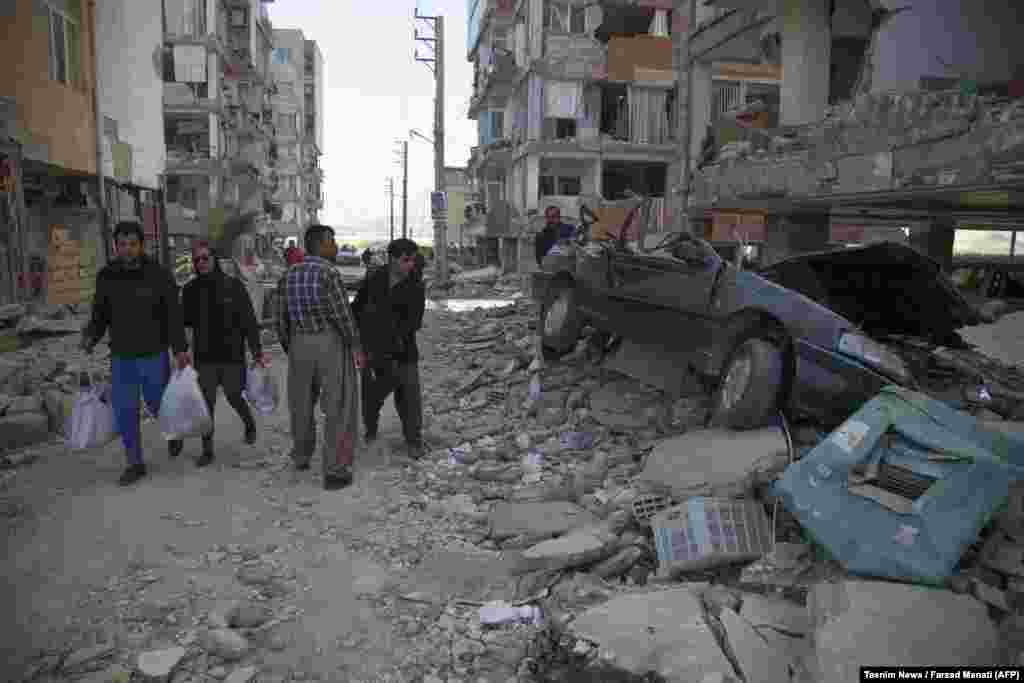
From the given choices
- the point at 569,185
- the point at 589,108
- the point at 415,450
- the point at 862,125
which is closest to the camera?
the point at 415,450

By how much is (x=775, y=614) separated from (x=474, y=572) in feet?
5.45

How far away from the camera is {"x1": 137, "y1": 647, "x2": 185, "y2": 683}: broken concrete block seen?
3.04 metres

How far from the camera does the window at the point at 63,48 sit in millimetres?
12562

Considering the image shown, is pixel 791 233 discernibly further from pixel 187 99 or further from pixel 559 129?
pixel 187 99

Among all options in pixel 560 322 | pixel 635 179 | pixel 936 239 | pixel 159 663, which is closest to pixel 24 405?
pixel 159 663

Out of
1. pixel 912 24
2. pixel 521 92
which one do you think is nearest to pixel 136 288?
pixel 912 24

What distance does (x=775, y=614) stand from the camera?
3135 mm

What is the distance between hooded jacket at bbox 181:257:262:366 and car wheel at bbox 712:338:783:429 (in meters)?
3.67

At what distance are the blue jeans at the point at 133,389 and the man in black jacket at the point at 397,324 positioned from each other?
151cm

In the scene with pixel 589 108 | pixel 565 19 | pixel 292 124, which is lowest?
pixel 589 108

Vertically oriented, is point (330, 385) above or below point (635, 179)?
below

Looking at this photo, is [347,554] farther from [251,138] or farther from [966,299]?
[251,138]

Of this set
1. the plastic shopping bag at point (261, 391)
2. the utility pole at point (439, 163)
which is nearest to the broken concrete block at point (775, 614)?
the plastic shopping bag at point (261, 391)

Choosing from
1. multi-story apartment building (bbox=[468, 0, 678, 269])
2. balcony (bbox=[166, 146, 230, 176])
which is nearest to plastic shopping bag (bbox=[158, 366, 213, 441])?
multi-story apartment building (bbox=[468, 0, 678, 269])
